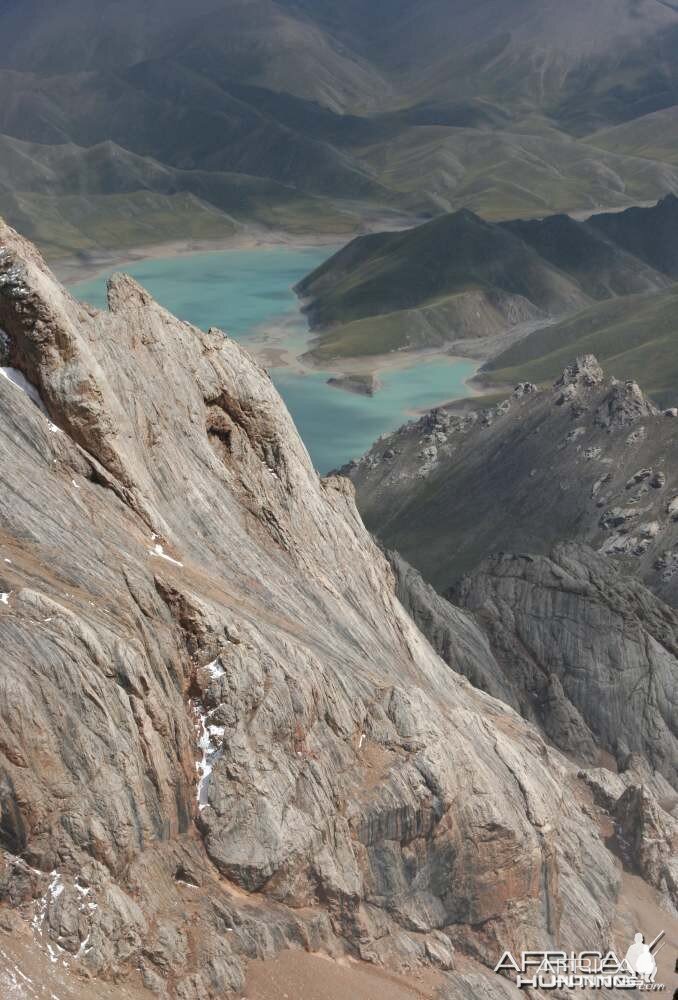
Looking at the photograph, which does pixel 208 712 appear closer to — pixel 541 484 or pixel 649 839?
pixel 649 839

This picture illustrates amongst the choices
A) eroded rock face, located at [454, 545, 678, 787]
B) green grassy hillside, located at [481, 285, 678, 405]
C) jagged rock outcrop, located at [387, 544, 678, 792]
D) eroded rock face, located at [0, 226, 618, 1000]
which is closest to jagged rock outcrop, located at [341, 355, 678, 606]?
eroded rock face, located at [454, 545, 678, 787]

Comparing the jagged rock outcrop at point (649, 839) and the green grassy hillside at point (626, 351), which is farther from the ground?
the green grassy hillside at point (626, 351)

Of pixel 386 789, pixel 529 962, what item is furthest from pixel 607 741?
pixel 386 789

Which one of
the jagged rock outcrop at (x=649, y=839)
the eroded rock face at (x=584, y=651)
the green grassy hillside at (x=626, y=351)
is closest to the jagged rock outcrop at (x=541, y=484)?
the eroded rock face at (x=584, y=651)

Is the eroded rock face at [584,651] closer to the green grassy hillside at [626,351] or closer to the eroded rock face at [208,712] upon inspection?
the eroded rock face at [208,712]

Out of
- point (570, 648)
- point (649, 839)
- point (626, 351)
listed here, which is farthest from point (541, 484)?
point (626, 351)

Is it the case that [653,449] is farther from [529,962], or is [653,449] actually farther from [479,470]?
[529,962]
